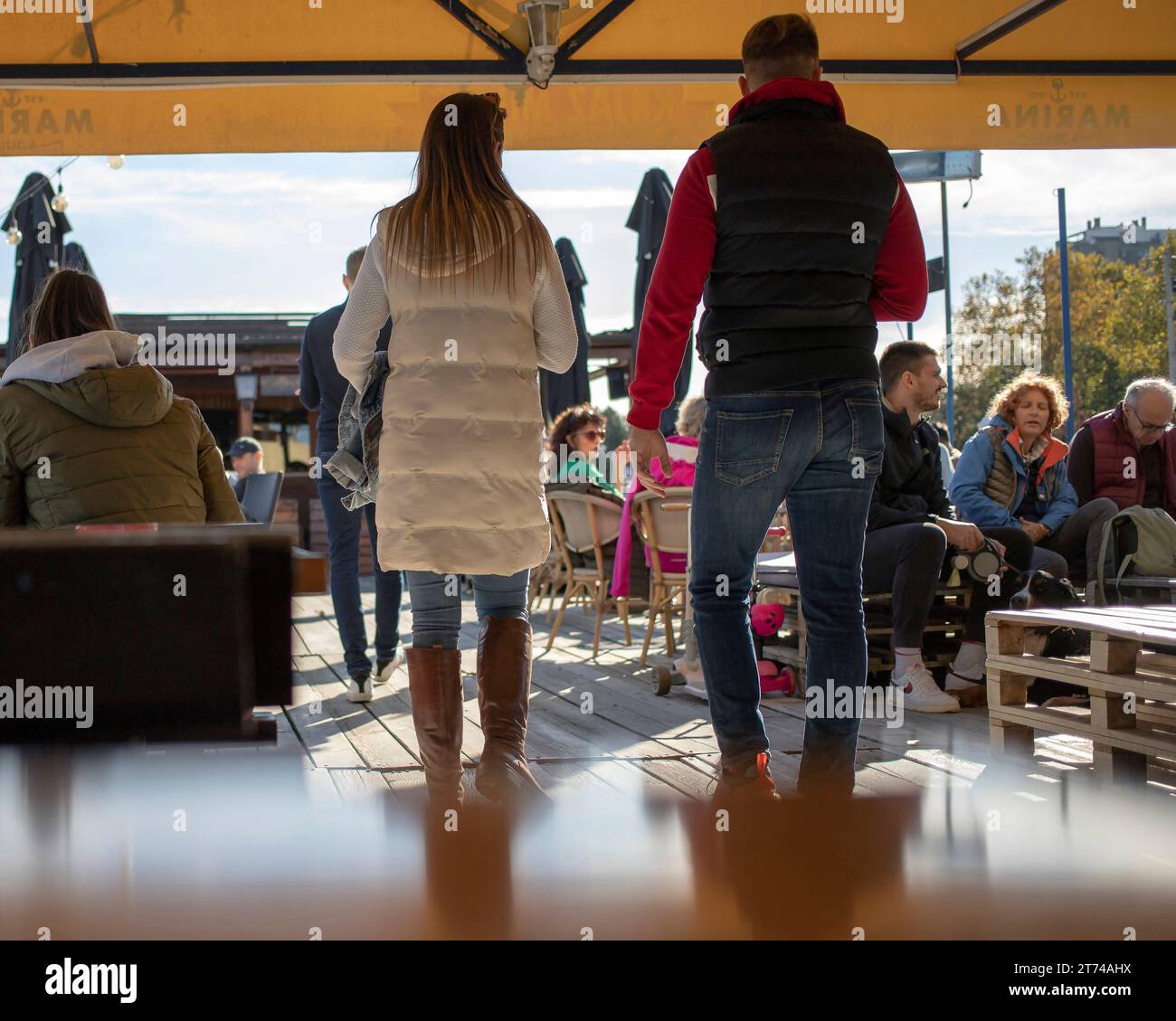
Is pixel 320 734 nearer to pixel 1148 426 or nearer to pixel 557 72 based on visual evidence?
pixel 557 72

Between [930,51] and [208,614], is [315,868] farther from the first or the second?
[930,51]

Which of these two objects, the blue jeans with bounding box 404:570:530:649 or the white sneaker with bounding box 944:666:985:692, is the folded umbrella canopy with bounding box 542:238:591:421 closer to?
the white sneaker with bounding box 944:666:985:692

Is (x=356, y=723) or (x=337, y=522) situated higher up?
(x=337, y=522)

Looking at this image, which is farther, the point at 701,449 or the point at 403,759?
the point at 403,759

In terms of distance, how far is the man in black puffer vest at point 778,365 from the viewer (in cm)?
250

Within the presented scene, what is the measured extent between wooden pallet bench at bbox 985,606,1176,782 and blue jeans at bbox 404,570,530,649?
5.06 feet

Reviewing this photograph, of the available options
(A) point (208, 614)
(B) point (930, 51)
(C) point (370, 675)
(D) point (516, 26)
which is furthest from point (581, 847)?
(B) point (930, 51)

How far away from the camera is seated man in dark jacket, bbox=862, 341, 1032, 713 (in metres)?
4.29

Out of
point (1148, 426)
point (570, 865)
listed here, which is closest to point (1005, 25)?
point (1148, 426)

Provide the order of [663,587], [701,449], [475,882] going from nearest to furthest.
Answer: [475,882] → [701,449] → [663,587]

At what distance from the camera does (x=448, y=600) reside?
2.76 m

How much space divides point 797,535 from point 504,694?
0.81 m

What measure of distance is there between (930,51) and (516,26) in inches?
65.3
